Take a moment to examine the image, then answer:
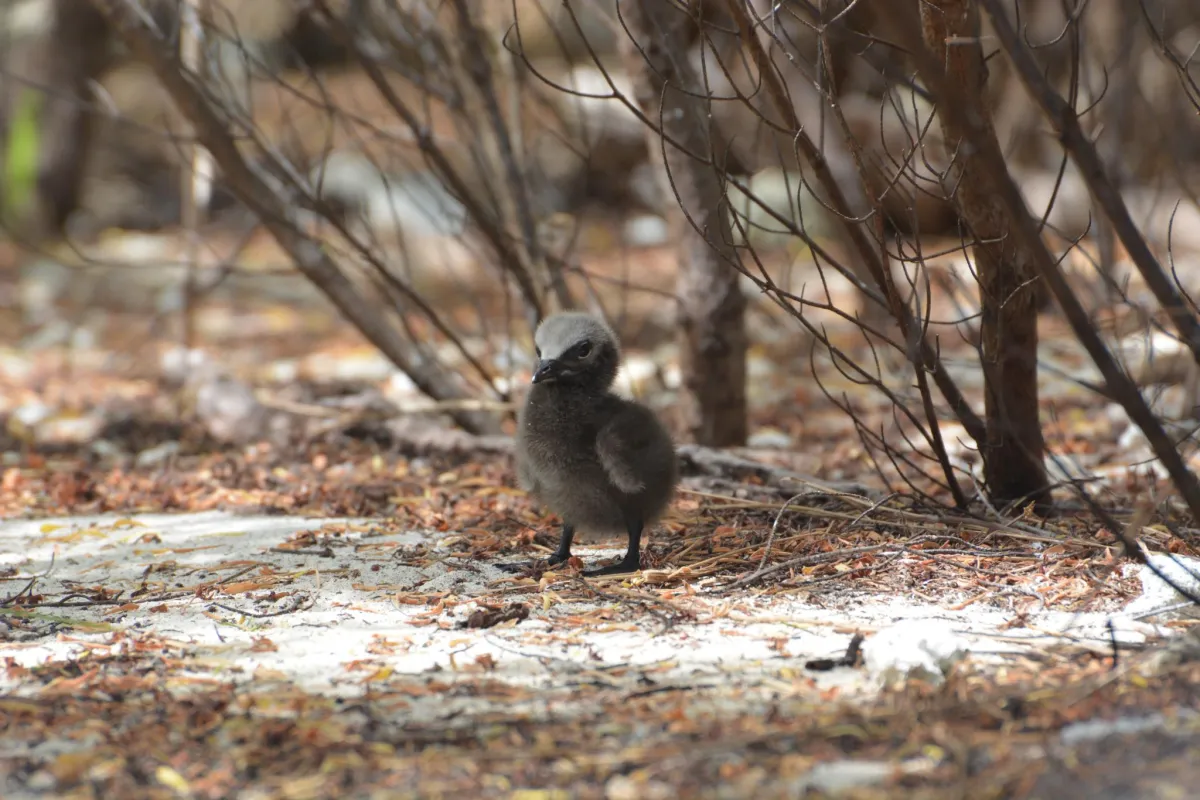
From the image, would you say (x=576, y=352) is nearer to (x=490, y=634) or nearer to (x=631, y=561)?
(x=631, y=561)

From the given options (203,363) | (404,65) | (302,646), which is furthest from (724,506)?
(203,363)

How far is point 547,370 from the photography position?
13.0 ft

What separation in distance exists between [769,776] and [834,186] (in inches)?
73.9

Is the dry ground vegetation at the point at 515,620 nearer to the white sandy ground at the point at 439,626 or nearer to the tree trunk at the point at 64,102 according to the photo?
the white sandy ground at the point at 439,626

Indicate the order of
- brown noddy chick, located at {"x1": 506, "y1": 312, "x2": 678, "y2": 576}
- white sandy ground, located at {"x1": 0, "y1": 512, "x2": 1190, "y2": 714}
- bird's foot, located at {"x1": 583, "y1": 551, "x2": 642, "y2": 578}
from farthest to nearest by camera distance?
1. brown noddy chick, located at {"x1": 506, "y1": 312, "x2": 678, "y2": 576}
2. bird's foot, located at {"x1": 583, "y1": 551, "x2": 642, "y2": 578}
3. white sandy ground, located at {"x1": 0, "y1": 512, "x2": 1190, "y2": 714}

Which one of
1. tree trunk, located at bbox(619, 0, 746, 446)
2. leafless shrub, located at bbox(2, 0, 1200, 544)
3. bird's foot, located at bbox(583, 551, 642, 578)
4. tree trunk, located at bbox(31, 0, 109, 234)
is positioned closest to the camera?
leafless shrub, located at bbox(2, 0, 1200, 544)

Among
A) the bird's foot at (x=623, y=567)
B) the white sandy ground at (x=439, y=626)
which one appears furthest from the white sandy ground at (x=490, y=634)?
the bird's foot at (x=623, y=567)

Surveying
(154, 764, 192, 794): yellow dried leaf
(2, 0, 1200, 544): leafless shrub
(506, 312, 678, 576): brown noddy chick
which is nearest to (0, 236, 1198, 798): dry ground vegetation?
(154, 764, 192, 794): yellow dried leaf

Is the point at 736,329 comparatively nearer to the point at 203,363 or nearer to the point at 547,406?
the point at 547,406

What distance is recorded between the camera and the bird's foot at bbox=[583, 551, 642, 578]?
3742 millimetres

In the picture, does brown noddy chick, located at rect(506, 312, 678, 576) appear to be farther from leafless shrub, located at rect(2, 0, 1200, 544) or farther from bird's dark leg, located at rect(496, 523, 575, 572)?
leafless shrub, located at rect(2, 0, 1200, 544)

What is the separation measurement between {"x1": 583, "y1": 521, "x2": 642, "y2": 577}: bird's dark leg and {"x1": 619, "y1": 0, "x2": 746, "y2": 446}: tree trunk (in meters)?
1.51

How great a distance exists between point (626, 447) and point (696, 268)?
166cm

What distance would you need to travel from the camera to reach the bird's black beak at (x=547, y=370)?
3932 millimetres
